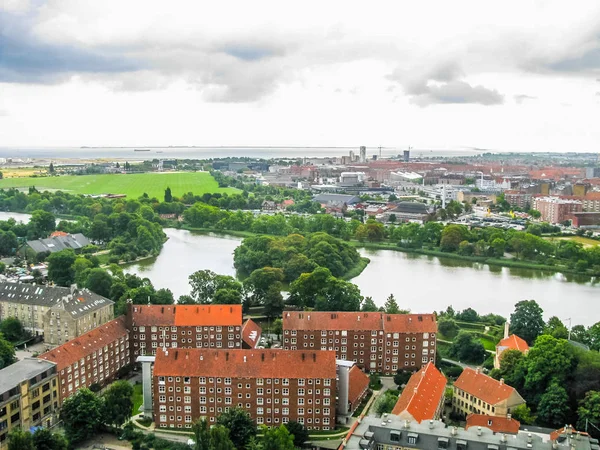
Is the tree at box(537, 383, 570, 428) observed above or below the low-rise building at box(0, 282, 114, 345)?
below

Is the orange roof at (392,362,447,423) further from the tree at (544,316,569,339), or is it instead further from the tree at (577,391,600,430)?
the tree at (544,316,569,339)

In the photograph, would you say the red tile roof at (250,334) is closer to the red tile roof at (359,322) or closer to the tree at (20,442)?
the red tile roof at (359,322)

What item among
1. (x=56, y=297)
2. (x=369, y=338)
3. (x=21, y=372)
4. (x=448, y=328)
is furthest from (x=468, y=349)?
(x=56, y=297)

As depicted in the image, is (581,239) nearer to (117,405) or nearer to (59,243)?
(59,243)

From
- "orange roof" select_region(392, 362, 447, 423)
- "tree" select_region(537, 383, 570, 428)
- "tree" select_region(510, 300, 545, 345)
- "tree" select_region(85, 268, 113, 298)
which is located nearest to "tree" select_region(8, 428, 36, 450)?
"orange roof" select_region(392, 362, 447, 423)

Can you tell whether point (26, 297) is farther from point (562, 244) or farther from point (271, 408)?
point (562, 244)

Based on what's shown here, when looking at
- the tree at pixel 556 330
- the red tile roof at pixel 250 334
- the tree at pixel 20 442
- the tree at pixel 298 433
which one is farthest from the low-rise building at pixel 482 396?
the tree at pixel 20 442

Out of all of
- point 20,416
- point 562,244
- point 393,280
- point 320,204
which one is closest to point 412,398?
point 20,416
